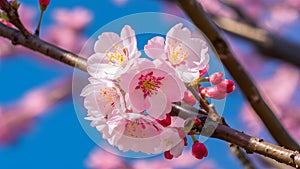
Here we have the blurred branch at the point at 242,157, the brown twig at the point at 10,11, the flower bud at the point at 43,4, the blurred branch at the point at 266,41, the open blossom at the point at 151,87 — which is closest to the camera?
the open blossom at the point at 151,87

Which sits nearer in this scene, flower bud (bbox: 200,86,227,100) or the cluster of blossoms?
the cluster of blossoms

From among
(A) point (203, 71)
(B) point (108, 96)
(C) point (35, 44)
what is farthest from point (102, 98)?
(C) point (35, 44)

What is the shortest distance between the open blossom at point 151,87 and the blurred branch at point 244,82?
370 mm

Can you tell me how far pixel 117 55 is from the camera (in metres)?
1.13

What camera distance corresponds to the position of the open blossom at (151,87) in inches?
41.2

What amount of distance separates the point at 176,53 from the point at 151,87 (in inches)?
3.6

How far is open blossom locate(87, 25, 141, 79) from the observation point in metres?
1.09

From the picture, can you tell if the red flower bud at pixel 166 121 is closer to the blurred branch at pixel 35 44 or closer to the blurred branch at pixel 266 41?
Result: the blurred branch at pixel 35 44

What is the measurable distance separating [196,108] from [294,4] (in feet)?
16.4

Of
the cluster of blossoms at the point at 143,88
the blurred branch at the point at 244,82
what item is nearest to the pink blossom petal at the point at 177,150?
the cluster of blossoms at the point at 143,88

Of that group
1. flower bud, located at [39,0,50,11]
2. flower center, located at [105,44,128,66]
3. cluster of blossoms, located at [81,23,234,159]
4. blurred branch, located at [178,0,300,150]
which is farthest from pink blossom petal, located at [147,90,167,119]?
flower bud, located at [39,0,50,11]

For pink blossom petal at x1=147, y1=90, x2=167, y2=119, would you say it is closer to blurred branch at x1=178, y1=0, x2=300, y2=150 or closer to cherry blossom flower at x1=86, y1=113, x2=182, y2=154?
cherry blossom flower at x1=86, y1=113, x2=182, y2=154

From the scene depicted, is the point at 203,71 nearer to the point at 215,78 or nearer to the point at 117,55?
the point at 215,78

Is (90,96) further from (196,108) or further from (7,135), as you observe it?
(7,135)
